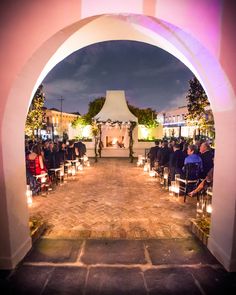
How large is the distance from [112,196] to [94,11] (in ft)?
17.0

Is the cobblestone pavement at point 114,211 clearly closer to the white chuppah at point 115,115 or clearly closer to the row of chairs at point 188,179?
the row of chairs at point 188,179

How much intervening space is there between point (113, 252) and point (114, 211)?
1946 mm

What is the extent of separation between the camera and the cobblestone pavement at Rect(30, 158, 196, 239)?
430cm

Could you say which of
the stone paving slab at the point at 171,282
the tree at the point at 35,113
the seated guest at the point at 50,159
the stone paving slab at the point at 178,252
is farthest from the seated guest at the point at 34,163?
the tree at the point at 35,113

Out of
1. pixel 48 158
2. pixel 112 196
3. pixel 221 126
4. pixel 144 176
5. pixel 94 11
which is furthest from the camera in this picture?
pixel 144 176

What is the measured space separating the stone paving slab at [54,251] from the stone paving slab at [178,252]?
124cm

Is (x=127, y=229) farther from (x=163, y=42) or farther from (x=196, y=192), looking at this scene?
(x=163, y=42)

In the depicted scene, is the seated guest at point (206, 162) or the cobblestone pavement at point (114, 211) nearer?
the cobblestone pavement at point (114, 211)

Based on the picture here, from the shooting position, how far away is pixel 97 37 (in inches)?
188

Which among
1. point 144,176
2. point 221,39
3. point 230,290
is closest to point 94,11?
point 221,39

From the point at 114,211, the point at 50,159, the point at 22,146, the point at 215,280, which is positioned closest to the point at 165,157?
the point at 114,211

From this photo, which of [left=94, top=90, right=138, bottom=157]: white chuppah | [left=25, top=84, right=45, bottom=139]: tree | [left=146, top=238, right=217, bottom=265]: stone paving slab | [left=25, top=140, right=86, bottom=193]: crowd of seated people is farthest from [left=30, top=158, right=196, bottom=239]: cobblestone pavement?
[left=94, top=90, right=138, bottom=157]: white chuppah

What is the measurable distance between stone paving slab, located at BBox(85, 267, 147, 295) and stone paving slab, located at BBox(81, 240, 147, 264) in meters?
0.20

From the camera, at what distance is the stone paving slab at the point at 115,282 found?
268 centimetres
